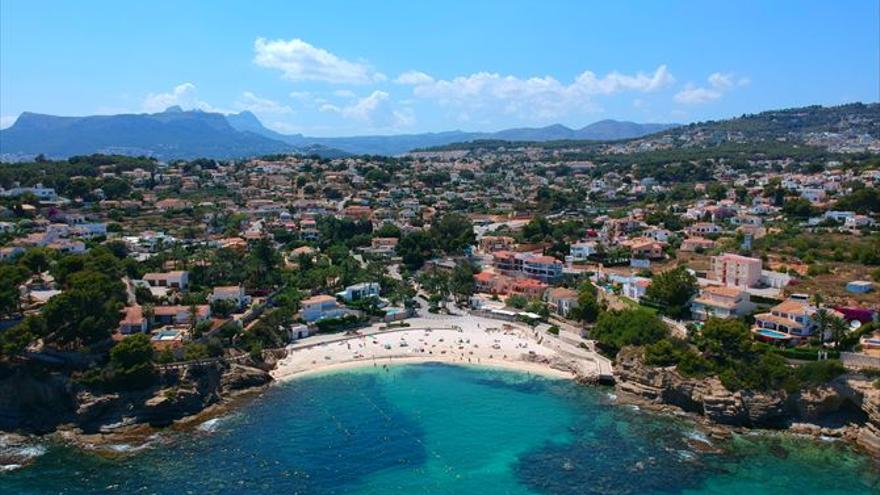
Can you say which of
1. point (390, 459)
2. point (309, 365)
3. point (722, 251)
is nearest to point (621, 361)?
point (390, 459)

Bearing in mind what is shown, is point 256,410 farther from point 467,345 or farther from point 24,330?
point 467,345

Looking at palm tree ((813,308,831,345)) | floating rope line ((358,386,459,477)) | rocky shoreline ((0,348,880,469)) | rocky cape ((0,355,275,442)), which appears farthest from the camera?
palm tree ((813,308,831,345))

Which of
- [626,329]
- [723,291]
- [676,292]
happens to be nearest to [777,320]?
[723,291]

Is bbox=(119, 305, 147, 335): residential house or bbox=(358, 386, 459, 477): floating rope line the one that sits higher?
bbox=(119, 305, 147, 335): residential house

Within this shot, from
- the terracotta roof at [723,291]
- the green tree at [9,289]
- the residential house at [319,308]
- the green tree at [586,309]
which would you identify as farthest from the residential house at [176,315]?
the terracotta roof at [723,291]

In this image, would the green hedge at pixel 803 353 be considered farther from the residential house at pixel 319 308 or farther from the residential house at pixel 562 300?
the residential house at pixel 319 308

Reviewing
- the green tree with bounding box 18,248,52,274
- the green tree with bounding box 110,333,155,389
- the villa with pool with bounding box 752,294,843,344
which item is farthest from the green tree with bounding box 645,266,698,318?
the green tree with bounding box 18,248,52,274

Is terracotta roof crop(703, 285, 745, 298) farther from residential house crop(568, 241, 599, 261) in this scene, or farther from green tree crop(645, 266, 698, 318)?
residential house crop(568, 241, 599, 261)

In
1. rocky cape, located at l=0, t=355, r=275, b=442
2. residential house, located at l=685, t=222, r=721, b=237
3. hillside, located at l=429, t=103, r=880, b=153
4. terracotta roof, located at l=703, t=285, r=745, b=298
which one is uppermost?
hillside, located at l=429, t=103, r=880, b=153

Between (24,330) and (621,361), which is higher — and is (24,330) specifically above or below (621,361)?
above
